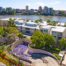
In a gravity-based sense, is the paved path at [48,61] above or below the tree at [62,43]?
below

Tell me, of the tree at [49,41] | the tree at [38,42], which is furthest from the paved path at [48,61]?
the tree at [49,41]

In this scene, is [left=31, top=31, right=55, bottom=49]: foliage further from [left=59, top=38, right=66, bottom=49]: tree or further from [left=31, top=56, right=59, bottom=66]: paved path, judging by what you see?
[left=31, top=56, right=59, bottom=66]: paved path

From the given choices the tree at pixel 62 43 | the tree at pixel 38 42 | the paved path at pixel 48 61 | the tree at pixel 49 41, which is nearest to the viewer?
the paved path at pixel 48 61

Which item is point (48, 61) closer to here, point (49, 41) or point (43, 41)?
point (43, 41)

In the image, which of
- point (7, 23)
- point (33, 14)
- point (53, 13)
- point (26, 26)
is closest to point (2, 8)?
point (33, 14)

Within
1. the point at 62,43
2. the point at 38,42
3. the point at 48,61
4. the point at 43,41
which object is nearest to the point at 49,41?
the point at 43,41

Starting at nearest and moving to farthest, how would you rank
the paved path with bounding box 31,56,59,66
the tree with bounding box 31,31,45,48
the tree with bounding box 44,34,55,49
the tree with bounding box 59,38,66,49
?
the paved path with bounding box 31,56,59,66, the tree with bounding box 31,31,45,48, the tree with bounding box 44,34,55,49, the tree with bounding box 59,38,66,49

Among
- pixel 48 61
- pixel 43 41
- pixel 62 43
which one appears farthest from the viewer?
pixel 62 43

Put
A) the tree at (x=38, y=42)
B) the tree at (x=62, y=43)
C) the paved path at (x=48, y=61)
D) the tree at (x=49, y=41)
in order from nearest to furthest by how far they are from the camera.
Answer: the paved path at (x=48, y=61), the tree at (x=38, y=42), the tree at (x=49, y=41), the tree at (x=62, y=43)

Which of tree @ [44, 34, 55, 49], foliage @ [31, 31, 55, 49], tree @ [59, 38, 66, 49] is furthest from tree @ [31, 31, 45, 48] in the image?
tree @ [59, 38, 66, 49]

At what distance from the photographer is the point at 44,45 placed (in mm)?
15734

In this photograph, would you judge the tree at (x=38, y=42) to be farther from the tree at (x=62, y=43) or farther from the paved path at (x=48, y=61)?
the paved path at (x=48, y=61)

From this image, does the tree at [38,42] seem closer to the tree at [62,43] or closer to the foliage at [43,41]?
the foliage at [43,41]

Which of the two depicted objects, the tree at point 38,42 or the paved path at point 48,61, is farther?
the tree at point 38,42
